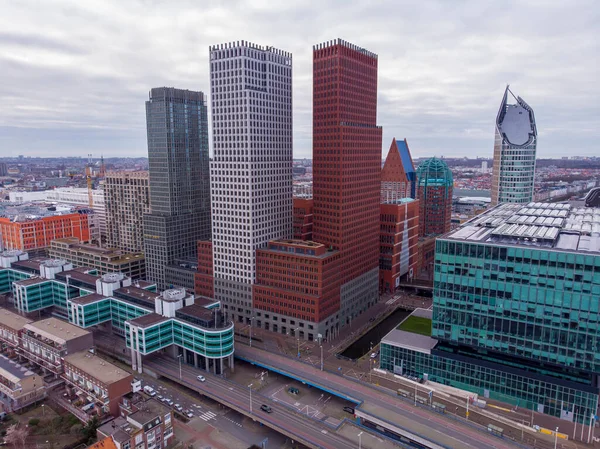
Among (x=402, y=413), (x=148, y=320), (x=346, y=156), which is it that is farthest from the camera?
(x=346, y=156)

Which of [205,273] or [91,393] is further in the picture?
[205,273]

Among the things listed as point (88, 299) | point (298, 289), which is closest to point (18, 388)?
point (88, 299)

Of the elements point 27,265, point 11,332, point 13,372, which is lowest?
point 13,372

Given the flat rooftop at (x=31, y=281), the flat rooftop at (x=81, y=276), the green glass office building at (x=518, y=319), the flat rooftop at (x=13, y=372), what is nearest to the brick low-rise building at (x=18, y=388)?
the flat rooftop at (x=13, y=372)

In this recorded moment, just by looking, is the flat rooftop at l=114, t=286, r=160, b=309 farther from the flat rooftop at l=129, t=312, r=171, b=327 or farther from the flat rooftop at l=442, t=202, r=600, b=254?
the flat rooftop at l=442, t=202, r=600, b=254

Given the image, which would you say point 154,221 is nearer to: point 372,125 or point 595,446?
point 372,125

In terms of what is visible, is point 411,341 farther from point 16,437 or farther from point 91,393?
point 16,437

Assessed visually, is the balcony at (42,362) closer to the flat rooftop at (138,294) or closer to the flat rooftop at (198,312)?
the flat rooftop at (138,294)
